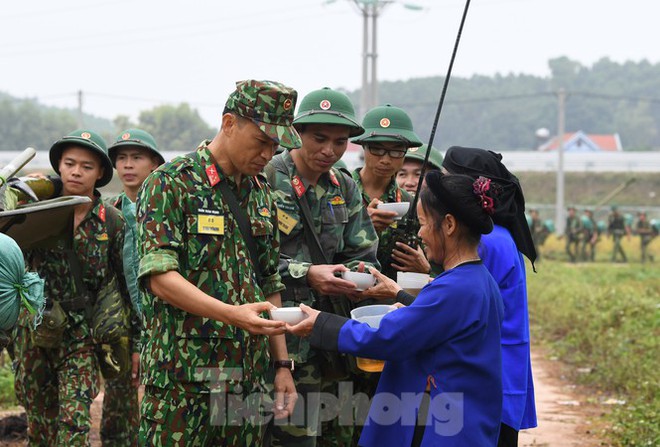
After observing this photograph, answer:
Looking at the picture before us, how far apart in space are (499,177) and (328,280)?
963mm

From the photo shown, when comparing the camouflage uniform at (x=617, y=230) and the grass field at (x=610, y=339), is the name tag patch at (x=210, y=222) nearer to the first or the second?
the grass field at (x=610, y=339)

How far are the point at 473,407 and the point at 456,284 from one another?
1.48ft

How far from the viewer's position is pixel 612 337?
38.9 ft

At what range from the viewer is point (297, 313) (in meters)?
3.90

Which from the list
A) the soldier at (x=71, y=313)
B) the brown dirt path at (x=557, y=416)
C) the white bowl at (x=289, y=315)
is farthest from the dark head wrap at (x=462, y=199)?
the brown dirt path at (x=557, y=416)

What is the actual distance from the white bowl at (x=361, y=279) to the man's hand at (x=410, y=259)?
28.2 inches

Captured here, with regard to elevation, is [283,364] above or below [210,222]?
below

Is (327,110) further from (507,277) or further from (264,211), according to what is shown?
(507,277)

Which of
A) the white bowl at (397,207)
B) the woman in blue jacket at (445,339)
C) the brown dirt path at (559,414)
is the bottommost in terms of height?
the brown dirt path at (559,414)

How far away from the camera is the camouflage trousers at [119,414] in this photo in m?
6.36

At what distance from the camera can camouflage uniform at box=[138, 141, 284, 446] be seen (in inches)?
154

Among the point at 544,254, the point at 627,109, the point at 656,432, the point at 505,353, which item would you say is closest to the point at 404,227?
the point at 505,353

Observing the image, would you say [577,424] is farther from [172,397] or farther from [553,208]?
[553,208]

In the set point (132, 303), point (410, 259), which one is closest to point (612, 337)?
point (410, 259)
